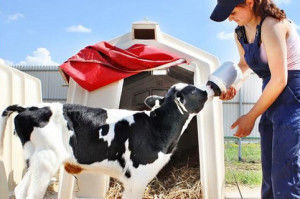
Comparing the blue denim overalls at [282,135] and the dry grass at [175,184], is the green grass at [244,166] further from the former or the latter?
the blue denim overalls at [282,135]

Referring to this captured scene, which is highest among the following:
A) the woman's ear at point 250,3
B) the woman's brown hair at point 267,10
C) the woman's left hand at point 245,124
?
the woman's ear at point 250,3

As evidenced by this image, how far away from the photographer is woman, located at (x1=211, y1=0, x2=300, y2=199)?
95.7 inches

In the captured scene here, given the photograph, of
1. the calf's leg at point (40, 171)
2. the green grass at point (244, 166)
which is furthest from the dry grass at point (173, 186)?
the calf's leg at point (40, 171)

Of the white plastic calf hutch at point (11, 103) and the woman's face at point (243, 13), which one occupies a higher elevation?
the woman's face at point (243, 13)

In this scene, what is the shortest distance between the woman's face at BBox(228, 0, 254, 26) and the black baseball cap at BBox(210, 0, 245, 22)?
5 centimetres

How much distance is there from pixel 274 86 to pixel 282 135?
299 millimetres

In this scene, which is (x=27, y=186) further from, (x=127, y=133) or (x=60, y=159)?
(x=127, y=133)

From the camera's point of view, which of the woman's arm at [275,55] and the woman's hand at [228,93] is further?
the woman's hand at [228,93]

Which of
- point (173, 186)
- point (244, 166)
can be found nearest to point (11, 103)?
point (173, 186)

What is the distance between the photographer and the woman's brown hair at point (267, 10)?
2506 mm

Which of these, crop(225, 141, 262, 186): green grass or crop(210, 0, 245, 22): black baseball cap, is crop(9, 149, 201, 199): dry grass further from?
crop(210, 0, 245, 22): black baseball cap

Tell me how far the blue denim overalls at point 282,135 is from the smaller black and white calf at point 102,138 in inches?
40.7

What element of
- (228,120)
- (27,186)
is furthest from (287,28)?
(228,120)

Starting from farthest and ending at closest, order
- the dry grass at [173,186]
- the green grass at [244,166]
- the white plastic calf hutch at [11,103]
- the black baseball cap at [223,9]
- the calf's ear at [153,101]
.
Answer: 1. the green grass at [244,166]
2. the white plastic calf hutch at [11,103]
3. the dry grass at [173,186]
4. the calf's ear at [153,101]
5. the black baseball cap at [223,9]
